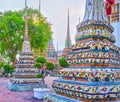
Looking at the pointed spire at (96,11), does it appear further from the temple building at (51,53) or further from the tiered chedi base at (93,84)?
the temple building at (51,53)

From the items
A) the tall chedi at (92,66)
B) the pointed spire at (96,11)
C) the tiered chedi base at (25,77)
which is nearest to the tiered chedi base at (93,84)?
the tall chedi at (92,66)

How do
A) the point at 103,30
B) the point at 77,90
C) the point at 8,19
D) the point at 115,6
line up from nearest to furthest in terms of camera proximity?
the point at 77,90
the point at 103,30
the point at 115,6
the point at 8,19

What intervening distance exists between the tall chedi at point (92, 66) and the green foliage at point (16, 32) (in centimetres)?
1895

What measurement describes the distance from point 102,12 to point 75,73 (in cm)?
123

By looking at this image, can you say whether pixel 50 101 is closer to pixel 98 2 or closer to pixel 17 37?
pixel 98 2

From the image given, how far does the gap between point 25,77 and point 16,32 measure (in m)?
10.8

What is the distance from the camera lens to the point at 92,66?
3.17 meters

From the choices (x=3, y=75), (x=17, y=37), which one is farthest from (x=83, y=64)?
(x=3, y=75)

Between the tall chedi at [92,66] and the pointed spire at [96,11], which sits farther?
the pointed spire at [96,11]

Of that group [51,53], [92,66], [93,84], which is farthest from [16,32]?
[93,84]

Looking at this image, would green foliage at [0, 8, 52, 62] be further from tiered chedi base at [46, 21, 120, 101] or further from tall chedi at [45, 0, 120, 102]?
tiered chedi base at [46, 21, 120, 101]

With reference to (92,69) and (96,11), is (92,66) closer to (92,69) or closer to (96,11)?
(92,69)

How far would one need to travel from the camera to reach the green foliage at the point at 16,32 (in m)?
21.9

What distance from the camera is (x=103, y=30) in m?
3.43
